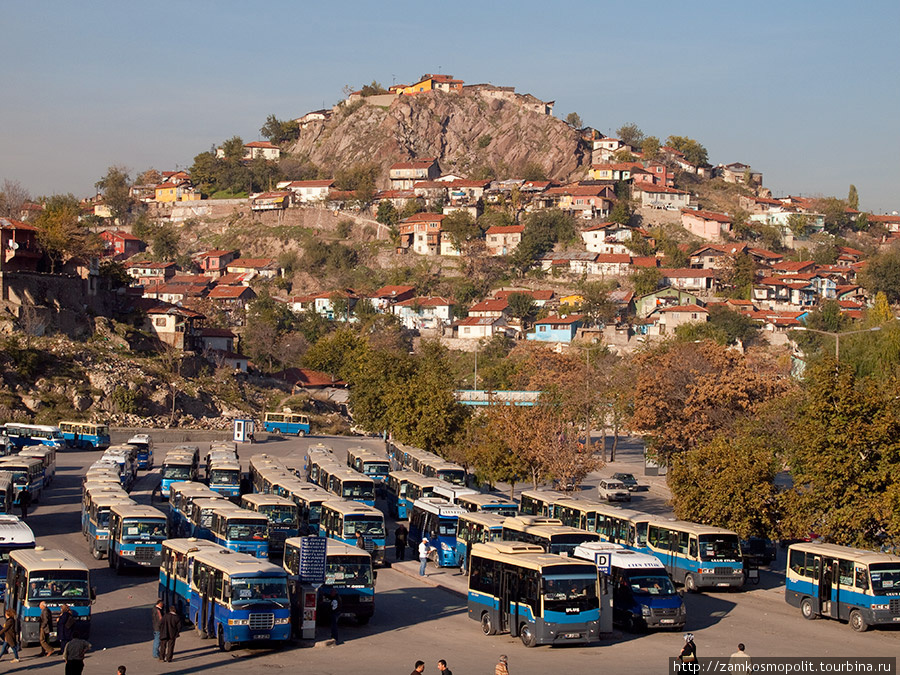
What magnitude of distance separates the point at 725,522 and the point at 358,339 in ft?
229

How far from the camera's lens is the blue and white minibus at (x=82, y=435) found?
57.1 m

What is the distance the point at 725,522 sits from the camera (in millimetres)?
30875

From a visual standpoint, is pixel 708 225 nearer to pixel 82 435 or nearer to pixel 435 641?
pixel 82 435

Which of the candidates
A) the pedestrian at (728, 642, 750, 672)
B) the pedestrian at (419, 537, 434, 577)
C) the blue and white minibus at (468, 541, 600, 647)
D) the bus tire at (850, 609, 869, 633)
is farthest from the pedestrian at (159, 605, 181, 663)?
the bus tire at (850, 609, 869, 633)

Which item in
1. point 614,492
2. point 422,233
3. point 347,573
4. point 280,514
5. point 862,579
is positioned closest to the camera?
point 347,573

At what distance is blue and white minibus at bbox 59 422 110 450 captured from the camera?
187 feet

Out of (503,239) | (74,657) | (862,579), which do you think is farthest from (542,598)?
(503,239)

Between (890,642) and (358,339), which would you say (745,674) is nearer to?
(890,642)

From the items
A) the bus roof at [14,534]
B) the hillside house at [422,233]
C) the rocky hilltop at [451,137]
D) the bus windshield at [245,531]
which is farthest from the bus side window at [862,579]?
the rocky hilltop at [451,137]

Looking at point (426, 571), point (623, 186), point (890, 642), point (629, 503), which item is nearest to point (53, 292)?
point (629, 503)

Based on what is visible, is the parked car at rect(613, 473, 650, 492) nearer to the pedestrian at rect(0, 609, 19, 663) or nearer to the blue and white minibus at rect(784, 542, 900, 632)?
the blue and white minibus at rect(784, 542, 900, 632)

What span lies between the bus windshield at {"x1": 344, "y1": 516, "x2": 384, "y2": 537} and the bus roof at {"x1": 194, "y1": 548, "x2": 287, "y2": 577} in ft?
24.5

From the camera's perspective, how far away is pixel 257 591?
1981cm

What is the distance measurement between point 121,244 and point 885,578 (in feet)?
427
